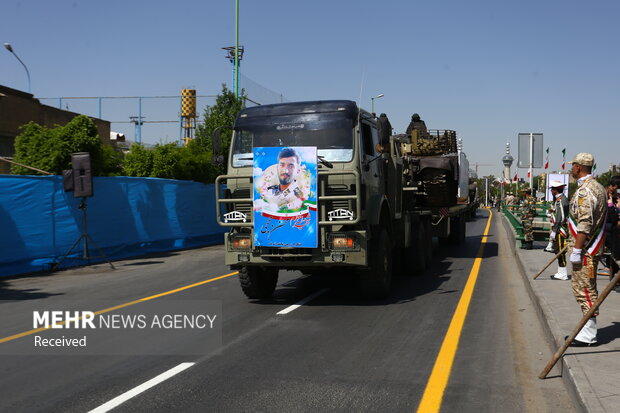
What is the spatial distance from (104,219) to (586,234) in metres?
13.6

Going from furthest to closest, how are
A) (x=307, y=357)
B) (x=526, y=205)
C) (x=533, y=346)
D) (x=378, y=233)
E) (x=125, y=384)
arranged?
(x=526, y=205)
(x=378, y=233)
(x=533, y=346)
(x=307, y=357)
(x=125, y=384)

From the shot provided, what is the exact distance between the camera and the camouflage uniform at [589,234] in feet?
20.4

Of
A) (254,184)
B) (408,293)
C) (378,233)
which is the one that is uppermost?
(254,184)

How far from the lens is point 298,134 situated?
946 cm

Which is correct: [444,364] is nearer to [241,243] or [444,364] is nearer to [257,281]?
[241,243]

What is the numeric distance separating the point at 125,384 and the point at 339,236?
4.06 metres

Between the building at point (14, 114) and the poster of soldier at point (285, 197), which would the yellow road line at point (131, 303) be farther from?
the building at point (14, 114)

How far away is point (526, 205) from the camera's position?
666 inches

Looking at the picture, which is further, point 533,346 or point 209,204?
point 209,204

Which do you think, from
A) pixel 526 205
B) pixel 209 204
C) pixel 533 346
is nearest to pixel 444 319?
pixel 533 346

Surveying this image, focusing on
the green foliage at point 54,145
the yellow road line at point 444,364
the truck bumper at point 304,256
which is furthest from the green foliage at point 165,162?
the yellow road line at point 444,364

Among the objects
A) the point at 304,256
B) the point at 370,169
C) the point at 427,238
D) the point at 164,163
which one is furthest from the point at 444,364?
the point at 164,163

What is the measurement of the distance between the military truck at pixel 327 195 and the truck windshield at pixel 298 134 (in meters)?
0.01

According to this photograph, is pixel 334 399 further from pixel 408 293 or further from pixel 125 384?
pixel 408 293
